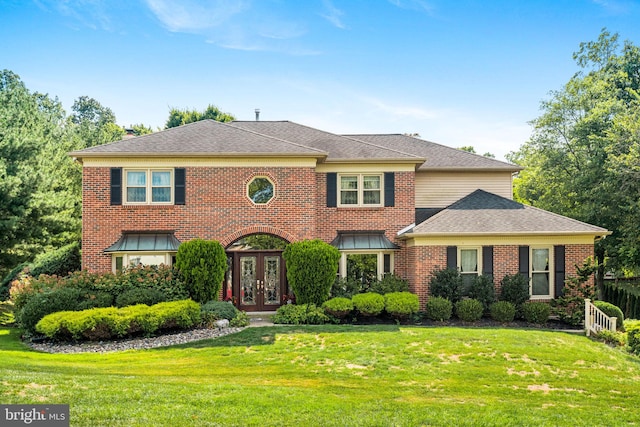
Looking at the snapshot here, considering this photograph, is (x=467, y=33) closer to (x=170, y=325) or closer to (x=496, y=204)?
(x=496, y=204)

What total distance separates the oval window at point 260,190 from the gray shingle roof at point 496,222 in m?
5.50

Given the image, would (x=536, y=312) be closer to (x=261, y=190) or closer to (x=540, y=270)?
(x=540, y=270)

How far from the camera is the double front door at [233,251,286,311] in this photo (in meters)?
19.2

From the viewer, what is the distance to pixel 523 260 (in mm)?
17984

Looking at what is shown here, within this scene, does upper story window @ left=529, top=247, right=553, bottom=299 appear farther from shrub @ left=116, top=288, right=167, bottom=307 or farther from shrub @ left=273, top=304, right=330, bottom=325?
shrub @ left=116, top=288, right=167, bottom=307

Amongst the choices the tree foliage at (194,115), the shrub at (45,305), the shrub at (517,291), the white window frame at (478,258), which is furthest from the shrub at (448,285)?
the tree foliage at (194,115)

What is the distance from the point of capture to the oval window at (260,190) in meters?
19.0

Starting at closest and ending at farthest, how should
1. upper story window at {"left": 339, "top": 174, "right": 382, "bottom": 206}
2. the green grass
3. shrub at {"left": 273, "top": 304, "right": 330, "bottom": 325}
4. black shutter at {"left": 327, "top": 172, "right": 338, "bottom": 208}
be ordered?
the green grass, shrub at {"left": 273, "top": 304, "right": 330, "bottom": 325}, black shutter at {"left": 327, "top": 172, "right": 338, "bottom": 208}, upper story window at {"left": 339, "top": 174, "right": 382, "bottom": 206}

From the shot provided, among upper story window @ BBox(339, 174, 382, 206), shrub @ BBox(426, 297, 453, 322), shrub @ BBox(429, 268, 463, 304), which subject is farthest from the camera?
upper story window @ BBox(339, 174, 382, 206)

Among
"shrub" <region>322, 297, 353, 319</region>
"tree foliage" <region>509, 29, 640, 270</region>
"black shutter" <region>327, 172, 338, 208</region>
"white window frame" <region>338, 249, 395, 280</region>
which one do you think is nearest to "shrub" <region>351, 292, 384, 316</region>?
"shrub" <region>322, 297, 353, 319</region>

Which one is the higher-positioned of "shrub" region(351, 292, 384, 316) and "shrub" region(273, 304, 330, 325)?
"shrub" region(351, 292, 384, 316)

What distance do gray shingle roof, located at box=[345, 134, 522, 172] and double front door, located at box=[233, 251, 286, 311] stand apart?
745 centimetres

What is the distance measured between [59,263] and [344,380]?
16.6 m

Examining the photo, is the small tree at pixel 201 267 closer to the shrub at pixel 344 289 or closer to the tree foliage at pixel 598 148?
the shrub at pixel 344 289
